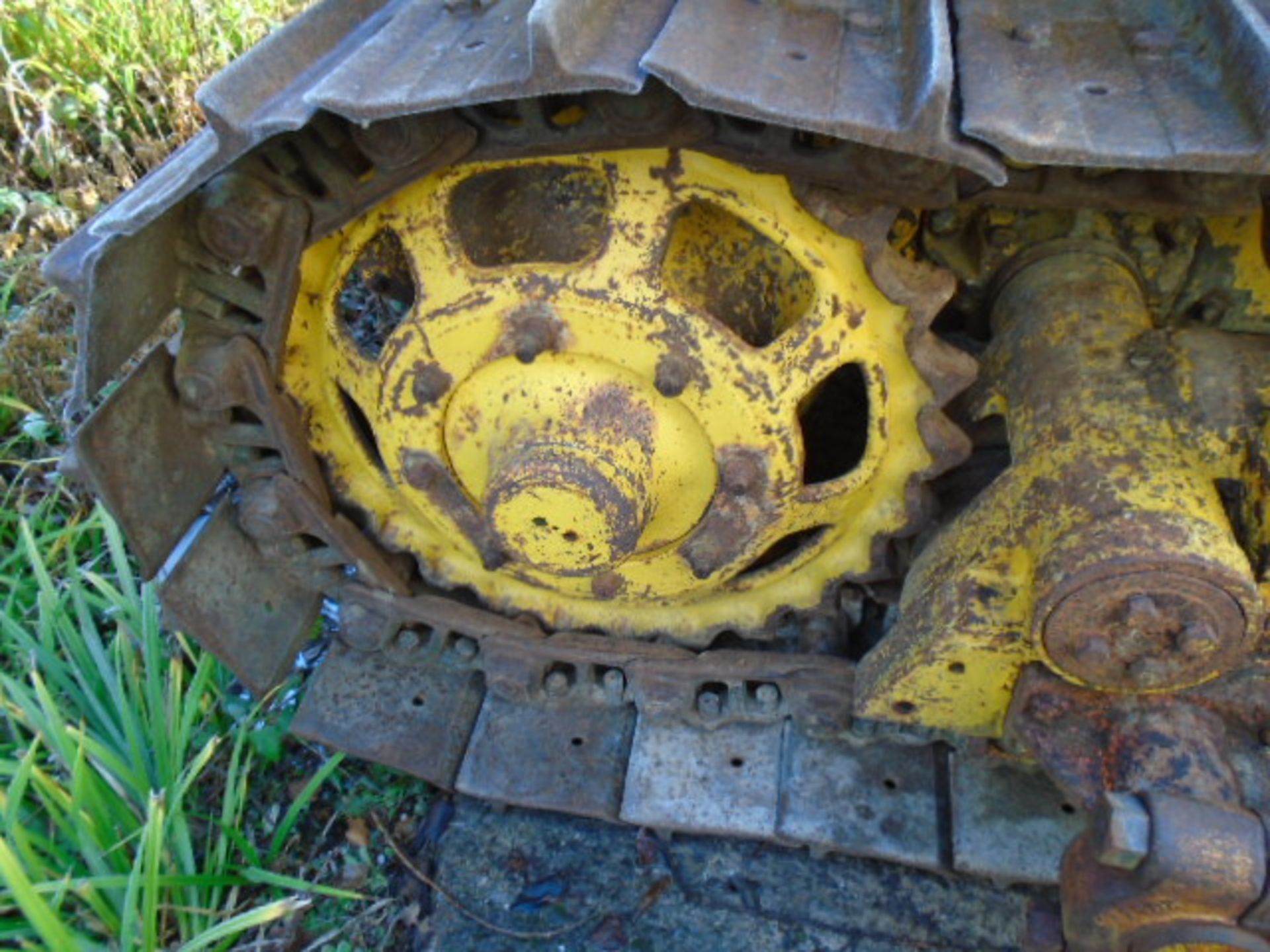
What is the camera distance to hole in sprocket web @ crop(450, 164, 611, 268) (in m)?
1.85

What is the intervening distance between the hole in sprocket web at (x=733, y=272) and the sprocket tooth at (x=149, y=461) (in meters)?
0.88

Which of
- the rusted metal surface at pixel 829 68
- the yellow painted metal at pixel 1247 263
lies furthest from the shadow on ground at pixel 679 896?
the rusted metal surface at pixel 829 68

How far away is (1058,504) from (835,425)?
69cm

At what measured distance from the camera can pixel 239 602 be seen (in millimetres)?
2129

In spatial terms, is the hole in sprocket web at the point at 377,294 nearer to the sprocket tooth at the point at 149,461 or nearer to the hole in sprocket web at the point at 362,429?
the hole in sprocket web at the point at 362,429

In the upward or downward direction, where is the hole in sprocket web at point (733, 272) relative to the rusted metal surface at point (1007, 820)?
upward

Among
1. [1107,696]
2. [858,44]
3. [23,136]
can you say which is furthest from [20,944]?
[23,136]

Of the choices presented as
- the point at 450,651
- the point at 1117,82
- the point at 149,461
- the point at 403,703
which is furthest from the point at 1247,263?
the point at 149,461

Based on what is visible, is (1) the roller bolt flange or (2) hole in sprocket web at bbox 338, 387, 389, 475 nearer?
(1) the roller bolt flange

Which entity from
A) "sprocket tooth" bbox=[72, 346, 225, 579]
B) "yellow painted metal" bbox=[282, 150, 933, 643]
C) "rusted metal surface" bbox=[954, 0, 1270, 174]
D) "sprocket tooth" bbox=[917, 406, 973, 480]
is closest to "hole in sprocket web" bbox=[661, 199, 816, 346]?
"yellow painted metal" bbox=[282, 150, 933, 643]

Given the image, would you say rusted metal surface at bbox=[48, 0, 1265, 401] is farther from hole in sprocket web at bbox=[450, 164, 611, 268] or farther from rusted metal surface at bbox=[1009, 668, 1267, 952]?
rusted metal surface at bbox=[1009, 668, 1267, 952]

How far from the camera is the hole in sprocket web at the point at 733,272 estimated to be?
1.81 meters

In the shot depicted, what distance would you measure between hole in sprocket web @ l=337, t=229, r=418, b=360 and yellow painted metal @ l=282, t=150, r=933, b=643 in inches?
3.6

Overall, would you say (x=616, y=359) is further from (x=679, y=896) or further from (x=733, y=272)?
(x=679, y=896)
